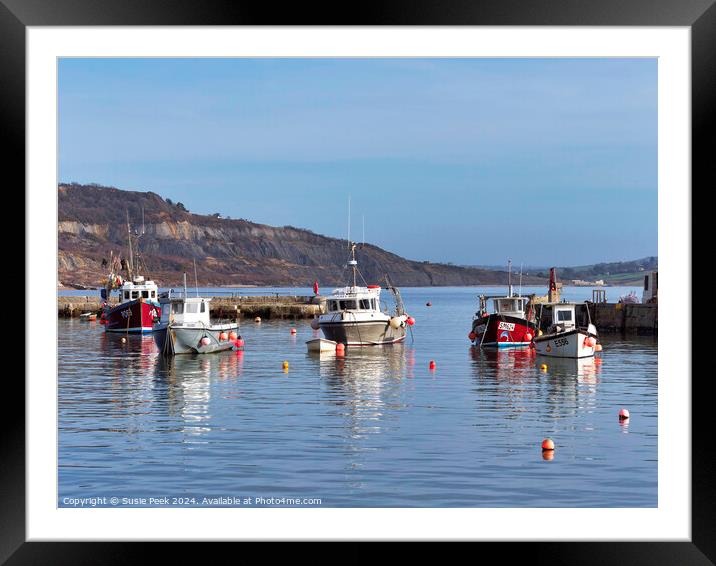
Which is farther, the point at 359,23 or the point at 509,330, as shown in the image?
the point at 509,330

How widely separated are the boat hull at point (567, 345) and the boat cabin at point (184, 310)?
10.6 metres

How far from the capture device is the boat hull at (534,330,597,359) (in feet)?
96.7

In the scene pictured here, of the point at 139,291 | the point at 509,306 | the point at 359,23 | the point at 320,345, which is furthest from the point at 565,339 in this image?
the point at 359,23

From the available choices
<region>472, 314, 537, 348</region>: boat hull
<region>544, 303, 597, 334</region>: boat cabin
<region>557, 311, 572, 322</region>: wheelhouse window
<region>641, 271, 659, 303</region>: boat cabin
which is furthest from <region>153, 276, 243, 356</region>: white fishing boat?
<region>641, 271, 659, 303</region>: boat cabin

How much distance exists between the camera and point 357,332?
114 feet

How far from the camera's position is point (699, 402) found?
6.49m

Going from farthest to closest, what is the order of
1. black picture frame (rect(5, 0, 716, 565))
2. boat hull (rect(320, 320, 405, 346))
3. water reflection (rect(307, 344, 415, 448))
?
1. boat hull (rect(320, 320, 405, 346))
2. water reflection (rect(307, 344, 415, 448))
3. black picture frame (rect(5, 0, 716, 565))

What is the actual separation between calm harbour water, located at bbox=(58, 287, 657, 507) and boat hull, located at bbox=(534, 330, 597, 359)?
15.0 inches

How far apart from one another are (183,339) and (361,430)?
14.6 m

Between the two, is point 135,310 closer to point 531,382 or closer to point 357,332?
point 357,332

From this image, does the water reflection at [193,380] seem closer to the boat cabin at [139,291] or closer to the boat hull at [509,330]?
the boat hull at [509,330]

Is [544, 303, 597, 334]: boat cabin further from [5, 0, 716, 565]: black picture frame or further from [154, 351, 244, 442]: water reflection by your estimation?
[5, 0, 716, 565]: black picture frame

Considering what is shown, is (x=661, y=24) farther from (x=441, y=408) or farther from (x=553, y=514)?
(x=441, y=408)

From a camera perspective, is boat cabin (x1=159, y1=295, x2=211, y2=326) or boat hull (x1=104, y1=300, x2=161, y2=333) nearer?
boat cabin (x1=159, y1=295, x2=211, y2=326)
